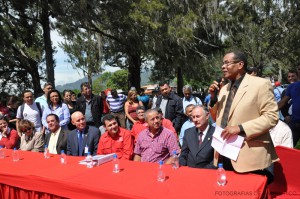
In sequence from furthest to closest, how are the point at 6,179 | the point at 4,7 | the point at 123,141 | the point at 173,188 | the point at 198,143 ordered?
the point at 4,7 → the point at 123,141 → the point at 198,143 → the point at 6,179 → the point at 173,188

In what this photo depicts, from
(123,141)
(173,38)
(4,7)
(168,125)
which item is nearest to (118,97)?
(168,125)

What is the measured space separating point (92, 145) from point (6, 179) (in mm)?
1234

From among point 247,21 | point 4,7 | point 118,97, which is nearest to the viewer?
point 118,97

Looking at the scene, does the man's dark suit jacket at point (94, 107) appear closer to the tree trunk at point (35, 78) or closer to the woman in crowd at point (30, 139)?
the woman in crowd at point (30, 139)

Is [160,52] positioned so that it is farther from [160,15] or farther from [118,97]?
[118,97]

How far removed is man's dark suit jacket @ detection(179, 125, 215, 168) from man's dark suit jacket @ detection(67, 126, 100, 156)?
1265 mm

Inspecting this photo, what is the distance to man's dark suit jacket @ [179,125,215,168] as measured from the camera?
9.34 ft

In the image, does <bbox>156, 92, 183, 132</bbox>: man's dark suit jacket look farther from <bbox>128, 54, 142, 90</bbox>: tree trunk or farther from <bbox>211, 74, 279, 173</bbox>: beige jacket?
<bbox>128, 54, 142, 90</bbox>: tree trunk

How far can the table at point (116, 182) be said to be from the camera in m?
2.00

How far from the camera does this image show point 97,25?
9.35 meters

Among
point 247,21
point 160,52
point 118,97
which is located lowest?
point 118,97

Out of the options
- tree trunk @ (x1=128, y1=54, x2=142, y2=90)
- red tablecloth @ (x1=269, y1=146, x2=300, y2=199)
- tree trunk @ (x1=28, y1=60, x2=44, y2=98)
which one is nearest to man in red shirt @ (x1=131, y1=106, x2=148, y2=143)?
red tablecloth @ (x1=269, y1=146, x2=300, y2=199)

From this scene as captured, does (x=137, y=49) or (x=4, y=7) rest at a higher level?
(x=4, y=7)

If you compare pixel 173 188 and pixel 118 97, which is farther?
pixel 118 97
